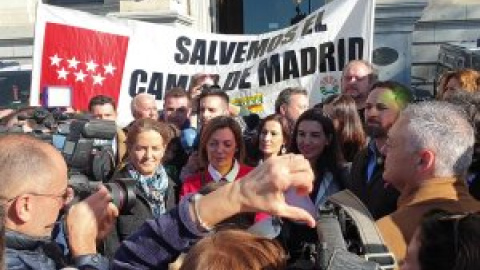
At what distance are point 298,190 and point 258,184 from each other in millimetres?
100

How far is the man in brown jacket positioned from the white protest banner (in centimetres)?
457

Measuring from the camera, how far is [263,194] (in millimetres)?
1543

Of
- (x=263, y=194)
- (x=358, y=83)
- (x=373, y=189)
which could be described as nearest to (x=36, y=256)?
(x=263, y=194)

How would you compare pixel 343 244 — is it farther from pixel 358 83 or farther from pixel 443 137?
pixel 358 83

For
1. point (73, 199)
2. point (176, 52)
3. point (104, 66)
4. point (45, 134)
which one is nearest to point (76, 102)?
point (104, 66)

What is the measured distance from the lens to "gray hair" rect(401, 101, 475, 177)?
233 cm

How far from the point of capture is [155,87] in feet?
24.0

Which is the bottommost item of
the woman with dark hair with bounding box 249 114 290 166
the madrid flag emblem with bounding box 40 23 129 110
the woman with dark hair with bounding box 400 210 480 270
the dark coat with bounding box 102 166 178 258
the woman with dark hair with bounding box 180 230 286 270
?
the dark coat with bounding box 102 166 178 258

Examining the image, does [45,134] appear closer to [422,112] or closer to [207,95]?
[422,112]

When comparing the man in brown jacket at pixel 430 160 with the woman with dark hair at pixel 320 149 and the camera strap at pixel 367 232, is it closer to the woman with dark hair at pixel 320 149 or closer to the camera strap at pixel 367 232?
the camera strap at pixel 367 232

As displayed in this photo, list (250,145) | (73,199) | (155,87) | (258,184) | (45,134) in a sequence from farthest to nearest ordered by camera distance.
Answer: (155,87)
(250,145)
(45,134)
(73,199)
(258,184)

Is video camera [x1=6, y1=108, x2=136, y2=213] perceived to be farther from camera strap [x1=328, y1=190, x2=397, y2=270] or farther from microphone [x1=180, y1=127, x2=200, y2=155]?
microphone [x1=180, y1=127, x2=200, y2=155]

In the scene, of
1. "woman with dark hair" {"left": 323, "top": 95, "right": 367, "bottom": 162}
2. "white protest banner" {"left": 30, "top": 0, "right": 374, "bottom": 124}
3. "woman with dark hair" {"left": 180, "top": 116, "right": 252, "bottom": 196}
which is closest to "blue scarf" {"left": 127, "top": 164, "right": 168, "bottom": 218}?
"woman with dark hair" {"left": 180, "top": 116, "right": 252, "bottom": 196}

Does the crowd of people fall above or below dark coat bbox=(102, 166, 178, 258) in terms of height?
above
